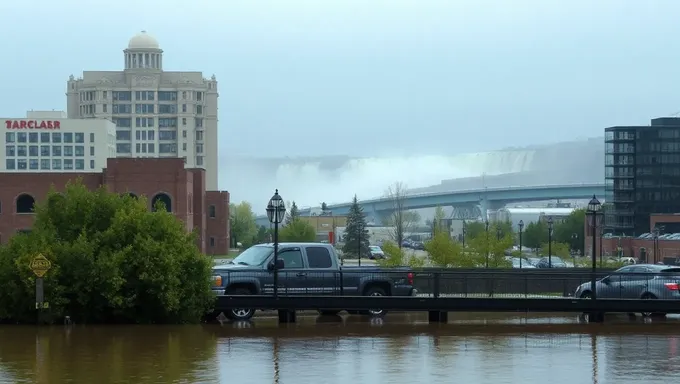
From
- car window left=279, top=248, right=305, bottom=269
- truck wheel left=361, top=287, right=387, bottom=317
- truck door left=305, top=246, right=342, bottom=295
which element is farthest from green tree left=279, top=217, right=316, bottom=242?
truck door left=305, top=246, right=342, bottom=295

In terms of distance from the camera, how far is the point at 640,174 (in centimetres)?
13062

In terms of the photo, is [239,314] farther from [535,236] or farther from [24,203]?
[535,236]

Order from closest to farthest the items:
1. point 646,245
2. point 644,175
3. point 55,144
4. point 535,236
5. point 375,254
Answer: point 646,245 → point 375,254 → point 644,175 → point 535,236 → point 55,144

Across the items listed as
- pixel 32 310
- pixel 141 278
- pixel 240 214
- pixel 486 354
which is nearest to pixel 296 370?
pixel 486 354

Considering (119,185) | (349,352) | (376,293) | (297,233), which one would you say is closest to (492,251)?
(376,293)

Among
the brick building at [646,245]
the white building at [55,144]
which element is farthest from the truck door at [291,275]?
the white building at [55,144]

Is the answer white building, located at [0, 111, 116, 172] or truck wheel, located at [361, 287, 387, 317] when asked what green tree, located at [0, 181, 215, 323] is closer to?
truck wheel, located at [361, 287, 387, 317]

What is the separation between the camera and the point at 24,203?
93.1 m

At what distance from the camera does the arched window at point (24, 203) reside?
92669mm

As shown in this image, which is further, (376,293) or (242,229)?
(242,229)

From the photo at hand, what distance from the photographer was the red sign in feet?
586

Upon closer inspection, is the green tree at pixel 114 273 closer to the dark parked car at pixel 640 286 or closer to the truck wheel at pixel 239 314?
the truck wheel at pixel 239 314

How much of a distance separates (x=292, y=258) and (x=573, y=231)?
326ft

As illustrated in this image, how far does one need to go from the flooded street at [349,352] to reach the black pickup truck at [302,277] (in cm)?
92
